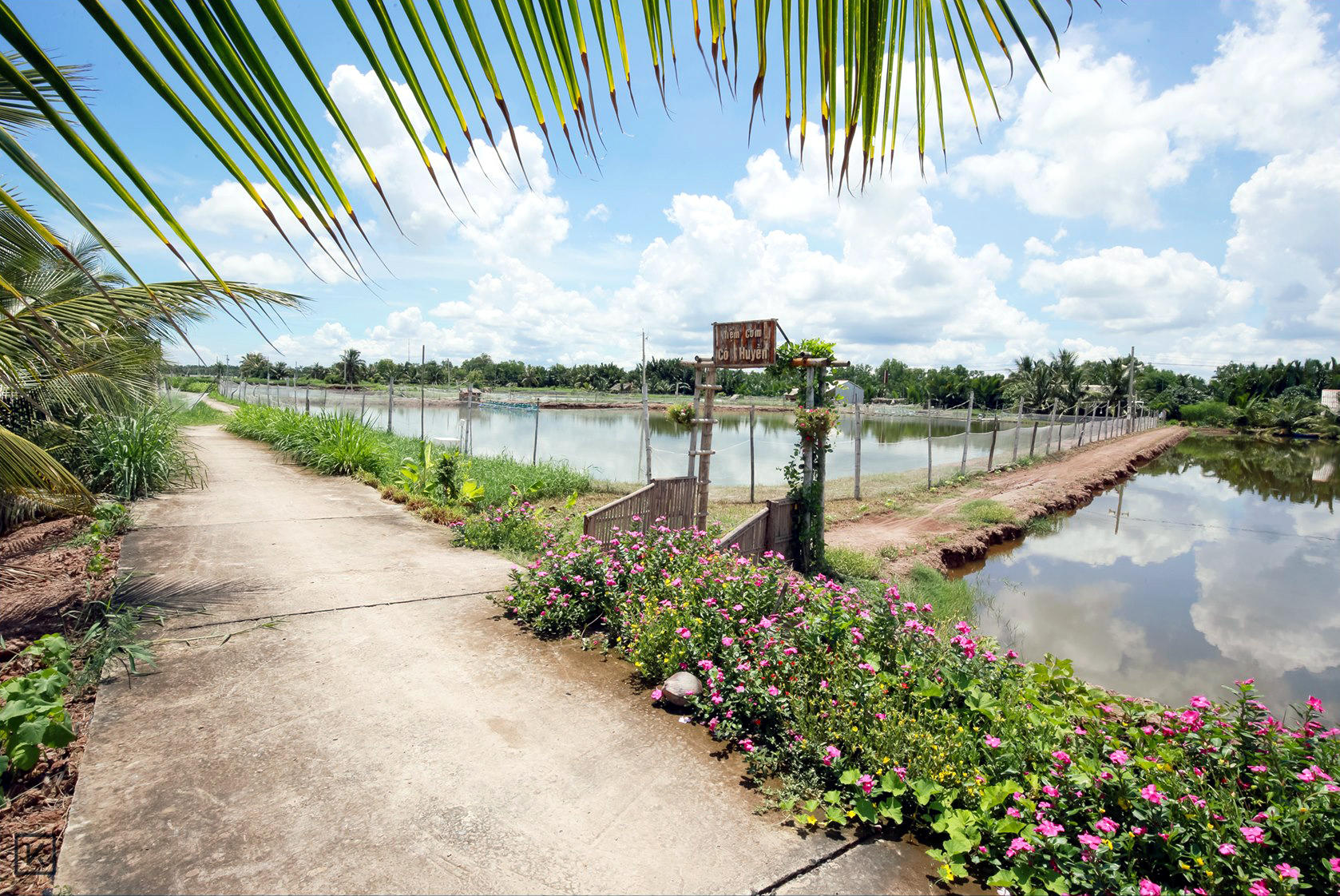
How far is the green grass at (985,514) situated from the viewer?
11.5 metres

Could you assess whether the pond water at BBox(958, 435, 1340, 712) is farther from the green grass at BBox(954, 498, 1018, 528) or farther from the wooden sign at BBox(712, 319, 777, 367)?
the wooden sign at BBox(712, 319, 777, 367)

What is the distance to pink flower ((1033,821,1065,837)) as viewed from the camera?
88.8 inches

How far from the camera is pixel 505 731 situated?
3199 mm

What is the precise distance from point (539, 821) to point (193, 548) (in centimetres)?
485

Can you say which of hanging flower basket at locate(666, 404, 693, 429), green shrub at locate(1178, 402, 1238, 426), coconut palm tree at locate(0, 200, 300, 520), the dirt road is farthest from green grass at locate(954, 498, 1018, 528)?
green shrub at locate(1178, 402, 1238, 426)

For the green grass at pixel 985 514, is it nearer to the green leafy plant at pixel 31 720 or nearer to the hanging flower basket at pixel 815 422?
the hanging flower basket at pixel 815 422

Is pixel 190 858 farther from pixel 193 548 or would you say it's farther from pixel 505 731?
pixel 193 548

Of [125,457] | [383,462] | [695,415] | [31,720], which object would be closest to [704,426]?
[695,415]

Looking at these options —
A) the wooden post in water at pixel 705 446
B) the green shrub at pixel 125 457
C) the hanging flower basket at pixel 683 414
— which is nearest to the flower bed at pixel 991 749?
the wooden post in water at pixel 705 446

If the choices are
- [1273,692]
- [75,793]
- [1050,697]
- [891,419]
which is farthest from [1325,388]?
[75,793]

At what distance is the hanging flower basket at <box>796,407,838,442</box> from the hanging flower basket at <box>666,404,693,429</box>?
153 cm

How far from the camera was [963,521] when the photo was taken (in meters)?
11.5

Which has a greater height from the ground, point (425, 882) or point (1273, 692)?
point (425, 882)

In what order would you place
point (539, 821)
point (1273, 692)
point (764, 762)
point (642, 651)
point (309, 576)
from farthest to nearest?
point (1273, 692)
point (309, 576)
point (642, 651)
point (764, 762)
point (539, 821)
